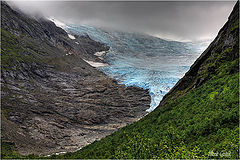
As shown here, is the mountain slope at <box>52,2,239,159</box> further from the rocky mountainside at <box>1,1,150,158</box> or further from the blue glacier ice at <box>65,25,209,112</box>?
the blue glacier ice at <box>65,25,209,112</box>

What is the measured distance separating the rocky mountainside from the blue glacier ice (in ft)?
62.5

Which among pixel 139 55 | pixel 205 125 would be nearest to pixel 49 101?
pixel 205 125

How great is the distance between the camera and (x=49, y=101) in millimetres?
45594

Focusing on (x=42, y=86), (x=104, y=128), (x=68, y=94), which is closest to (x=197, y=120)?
(x=104, y=128)

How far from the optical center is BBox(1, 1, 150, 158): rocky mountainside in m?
31.1

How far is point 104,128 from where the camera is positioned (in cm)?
3969

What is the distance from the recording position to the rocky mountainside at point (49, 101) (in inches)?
1225

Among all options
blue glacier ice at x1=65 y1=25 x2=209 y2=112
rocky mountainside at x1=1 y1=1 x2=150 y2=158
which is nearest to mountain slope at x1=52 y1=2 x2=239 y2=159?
rocky mountainside at x1=1 y1=1 x2=150 y2=158

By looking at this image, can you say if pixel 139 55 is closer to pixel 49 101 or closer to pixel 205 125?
pixel 49 101

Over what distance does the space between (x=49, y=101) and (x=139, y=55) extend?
104 m

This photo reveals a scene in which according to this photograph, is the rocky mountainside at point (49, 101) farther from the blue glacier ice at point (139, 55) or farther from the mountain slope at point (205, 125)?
the blue glacier ice at point (139, 55)

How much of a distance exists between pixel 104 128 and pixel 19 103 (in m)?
18.8

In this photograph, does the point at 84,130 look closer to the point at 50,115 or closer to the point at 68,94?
the point at 50,115

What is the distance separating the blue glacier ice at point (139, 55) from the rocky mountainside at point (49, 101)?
19041mm
